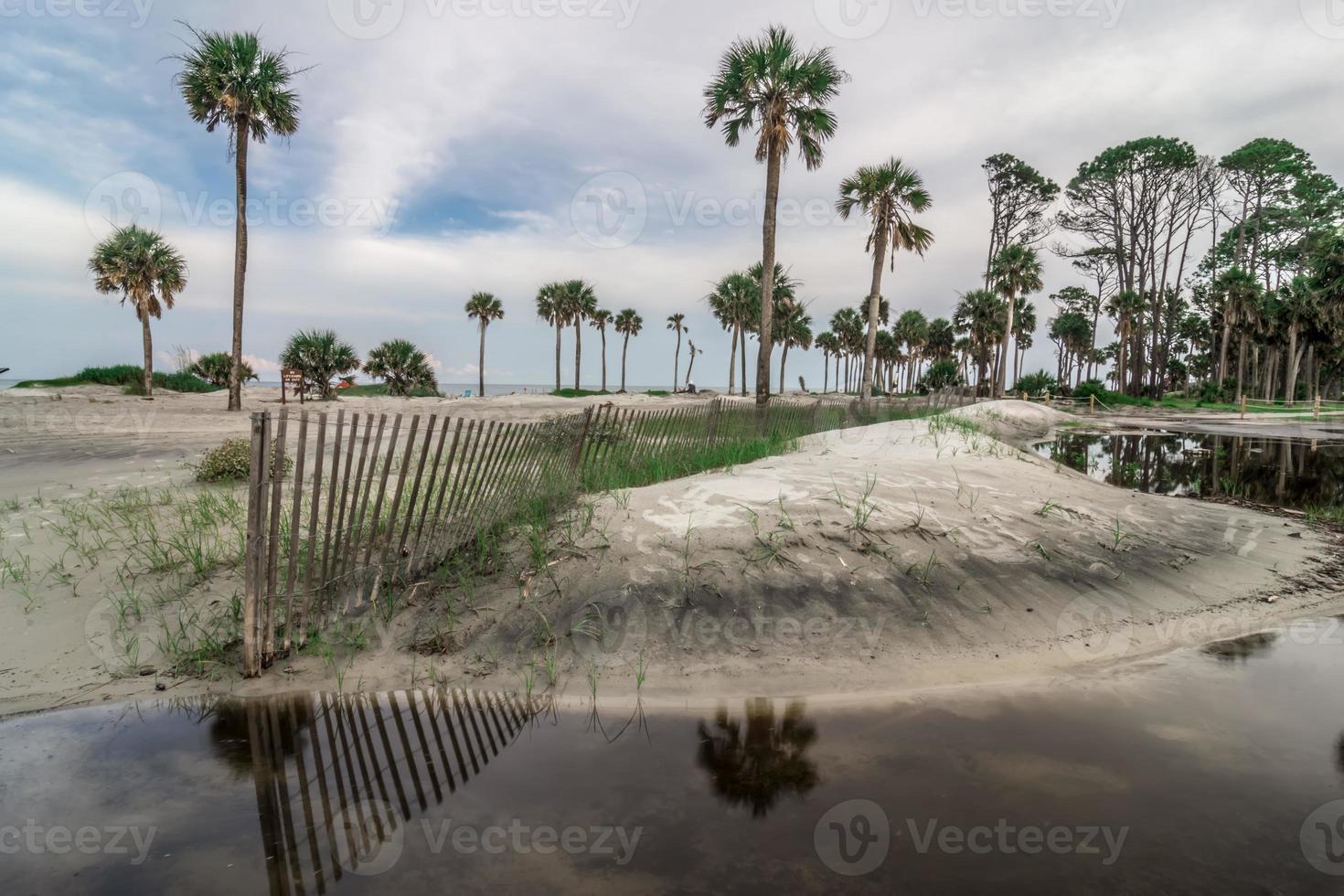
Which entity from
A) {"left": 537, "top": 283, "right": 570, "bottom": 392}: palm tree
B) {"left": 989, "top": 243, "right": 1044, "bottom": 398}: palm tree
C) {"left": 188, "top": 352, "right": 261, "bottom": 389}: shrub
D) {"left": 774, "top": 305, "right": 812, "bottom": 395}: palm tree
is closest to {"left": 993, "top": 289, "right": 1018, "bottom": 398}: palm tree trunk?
{"left": 989, "top": 243, "right": 1044, "bottom": 398}: palm tree

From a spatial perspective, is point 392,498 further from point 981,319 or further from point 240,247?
point 981,319

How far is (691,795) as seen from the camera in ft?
10.5

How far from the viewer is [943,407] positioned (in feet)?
88.4

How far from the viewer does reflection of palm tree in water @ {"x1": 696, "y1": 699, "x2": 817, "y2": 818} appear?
321cm

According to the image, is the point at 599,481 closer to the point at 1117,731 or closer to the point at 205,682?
the point at 205,682

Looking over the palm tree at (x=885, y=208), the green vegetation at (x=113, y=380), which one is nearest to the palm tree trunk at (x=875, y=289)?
the palm tree at (x=885, y=208)

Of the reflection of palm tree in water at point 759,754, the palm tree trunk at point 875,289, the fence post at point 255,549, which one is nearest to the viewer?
the reflection of palm tree in water at point 759,754

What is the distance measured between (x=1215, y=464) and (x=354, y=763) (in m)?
18.3

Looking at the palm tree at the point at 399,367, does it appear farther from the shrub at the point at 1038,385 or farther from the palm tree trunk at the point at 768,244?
the shrub at the point at 1038,385

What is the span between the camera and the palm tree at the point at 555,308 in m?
60.7

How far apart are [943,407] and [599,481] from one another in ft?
75.4

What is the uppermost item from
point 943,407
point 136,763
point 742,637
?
point 943,407

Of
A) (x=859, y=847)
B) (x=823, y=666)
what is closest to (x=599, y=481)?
(x=823, y=666)

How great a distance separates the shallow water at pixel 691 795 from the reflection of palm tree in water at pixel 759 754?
0.05ft
